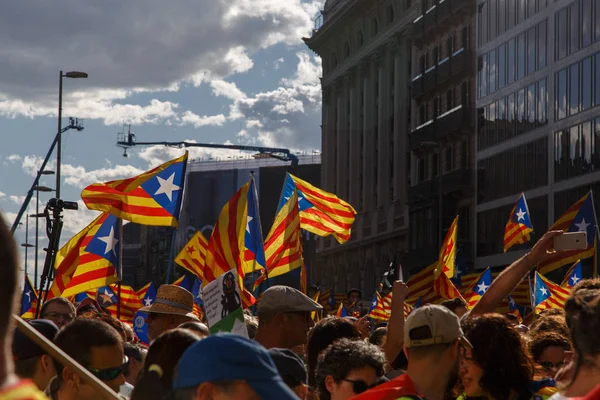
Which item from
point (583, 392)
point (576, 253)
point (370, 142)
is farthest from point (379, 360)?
point (370, 142)

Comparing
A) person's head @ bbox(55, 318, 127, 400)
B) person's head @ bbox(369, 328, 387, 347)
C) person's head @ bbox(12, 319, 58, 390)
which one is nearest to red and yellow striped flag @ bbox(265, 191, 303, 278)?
person's head @ bbox(369, 328, 387, 347)

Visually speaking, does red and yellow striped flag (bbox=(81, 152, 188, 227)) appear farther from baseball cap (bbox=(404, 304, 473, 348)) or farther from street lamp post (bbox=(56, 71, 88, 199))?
street lamp post (bbox=(56, 71, 88, 199))

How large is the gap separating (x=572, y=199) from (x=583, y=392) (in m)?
42.6

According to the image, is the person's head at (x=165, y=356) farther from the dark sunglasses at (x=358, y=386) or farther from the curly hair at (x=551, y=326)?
the curly hair at (x=551, y=326)

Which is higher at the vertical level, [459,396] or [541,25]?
[541,25]

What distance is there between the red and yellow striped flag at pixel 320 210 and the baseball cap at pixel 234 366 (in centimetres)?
1578

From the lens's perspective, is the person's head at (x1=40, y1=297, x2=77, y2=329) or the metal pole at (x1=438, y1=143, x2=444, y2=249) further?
the metal pole at (x1=438, y1=143, x2=444, y2=249)

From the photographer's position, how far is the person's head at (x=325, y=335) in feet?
22.4

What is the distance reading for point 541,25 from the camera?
163 ft

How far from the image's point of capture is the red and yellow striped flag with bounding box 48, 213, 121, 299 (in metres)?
16.2

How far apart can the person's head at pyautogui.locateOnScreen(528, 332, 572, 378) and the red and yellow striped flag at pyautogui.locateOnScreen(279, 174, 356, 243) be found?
11422 mm

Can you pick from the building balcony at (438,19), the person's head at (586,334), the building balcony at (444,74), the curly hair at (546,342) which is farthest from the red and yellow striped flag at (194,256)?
the building balcony at (438,19)

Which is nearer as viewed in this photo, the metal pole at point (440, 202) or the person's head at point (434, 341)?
the person's head at point (434, 341)

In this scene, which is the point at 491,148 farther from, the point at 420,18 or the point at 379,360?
the point at 379,360
